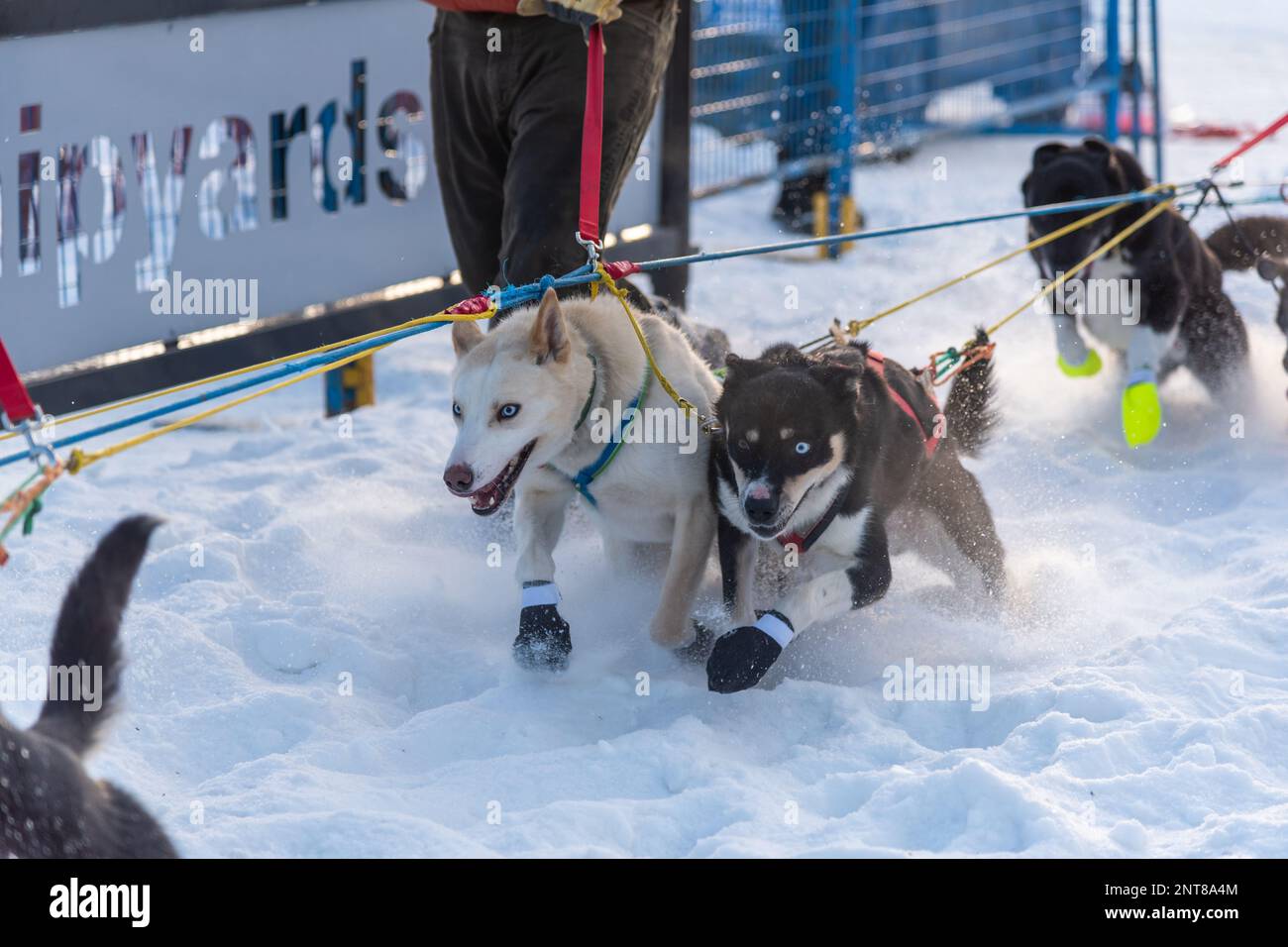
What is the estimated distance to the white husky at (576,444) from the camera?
119 inches

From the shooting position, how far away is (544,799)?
2.83m

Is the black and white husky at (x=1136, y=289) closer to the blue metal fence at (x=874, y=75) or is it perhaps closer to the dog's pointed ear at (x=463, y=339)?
the dog's pointed ear at (x=463, y=339)

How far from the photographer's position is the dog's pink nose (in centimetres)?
291

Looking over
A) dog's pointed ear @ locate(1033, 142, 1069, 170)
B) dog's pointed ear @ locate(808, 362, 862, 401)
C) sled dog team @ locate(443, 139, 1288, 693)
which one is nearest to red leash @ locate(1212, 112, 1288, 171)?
dog's pointed ear @ locate(1033, 142, 1069, 170)

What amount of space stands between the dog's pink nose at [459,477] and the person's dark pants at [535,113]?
35.3 inches

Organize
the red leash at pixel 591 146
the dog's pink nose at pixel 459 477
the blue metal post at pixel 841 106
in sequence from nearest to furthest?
the dog's pink nose at pixel 459 477 < the red leash at pixel 591 146 < the blue metal post at pixel 841 106

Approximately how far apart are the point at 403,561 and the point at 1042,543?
187 cm

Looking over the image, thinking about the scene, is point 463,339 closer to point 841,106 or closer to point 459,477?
point 459,477

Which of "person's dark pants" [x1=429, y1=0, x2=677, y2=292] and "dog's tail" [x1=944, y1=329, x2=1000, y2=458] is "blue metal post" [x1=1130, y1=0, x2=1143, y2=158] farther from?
"person's dark pants" [x1=429, y1=0, x2=677, y2=292]

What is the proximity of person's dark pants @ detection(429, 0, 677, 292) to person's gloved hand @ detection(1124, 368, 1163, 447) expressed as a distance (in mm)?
2074

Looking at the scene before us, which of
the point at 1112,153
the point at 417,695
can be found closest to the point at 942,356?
the point at 1112,153

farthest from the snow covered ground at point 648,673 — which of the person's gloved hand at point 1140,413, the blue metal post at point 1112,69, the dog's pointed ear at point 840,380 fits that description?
the blue metal post at point 1112,69
